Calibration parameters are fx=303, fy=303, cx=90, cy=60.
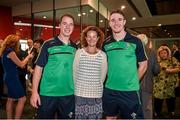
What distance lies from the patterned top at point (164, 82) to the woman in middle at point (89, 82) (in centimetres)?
286

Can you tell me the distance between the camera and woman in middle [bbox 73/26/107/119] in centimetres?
268

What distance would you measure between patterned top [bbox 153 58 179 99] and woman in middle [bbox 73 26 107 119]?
9.38 feet

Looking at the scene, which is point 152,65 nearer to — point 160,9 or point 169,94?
point 169,94

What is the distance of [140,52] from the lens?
2.75 metres

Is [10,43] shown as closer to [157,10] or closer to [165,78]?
[165,78]

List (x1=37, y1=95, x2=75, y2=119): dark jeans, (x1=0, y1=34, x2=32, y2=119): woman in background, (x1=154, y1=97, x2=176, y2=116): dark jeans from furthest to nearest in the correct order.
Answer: (x1=154, y1=97, x2=176, y2=116): dark jeans < (x1=0, y1=34, x2=32, y2=119): woman in background < (x1=37, y1=95, x2=75, y2=119): dark jeans

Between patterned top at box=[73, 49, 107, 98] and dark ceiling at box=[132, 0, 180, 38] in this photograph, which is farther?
dark ceiling at box=[132, 0, 180, 38]

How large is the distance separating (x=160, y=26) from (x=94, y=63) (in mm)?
13167

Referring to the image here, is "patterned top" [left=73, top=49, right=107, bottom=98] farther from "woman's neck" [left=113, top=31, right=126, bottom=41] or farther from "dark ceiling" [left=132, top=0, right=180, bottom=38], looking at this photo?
"dark ceiling" [left=132, top=0, right=180, bottom=38]

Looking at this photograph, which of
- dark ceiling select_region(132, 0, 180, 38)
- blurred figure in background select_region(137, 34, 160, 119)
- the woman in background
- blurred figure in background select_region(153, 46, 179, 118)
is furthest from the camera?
dark ceiling select_region(132, 0, 180, 38)

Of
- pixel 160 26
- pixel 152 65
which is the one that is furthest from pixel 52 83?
pixel 160 26

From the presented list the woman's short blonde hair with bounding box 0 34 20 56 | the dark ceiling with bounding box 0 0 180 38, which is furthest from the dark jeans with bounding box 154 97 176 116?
the dark ceiling with bounding box 0 0 180 38

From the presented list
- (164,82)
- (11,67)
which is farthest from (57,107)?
(164,82)

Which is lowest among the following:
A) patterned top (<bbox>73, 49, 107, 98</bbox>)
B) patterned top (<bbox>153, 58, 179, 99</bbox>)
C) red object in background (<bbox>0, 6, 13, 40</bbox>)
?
patterned top (<bbox>153, 58, 179, 99</bbox>)
